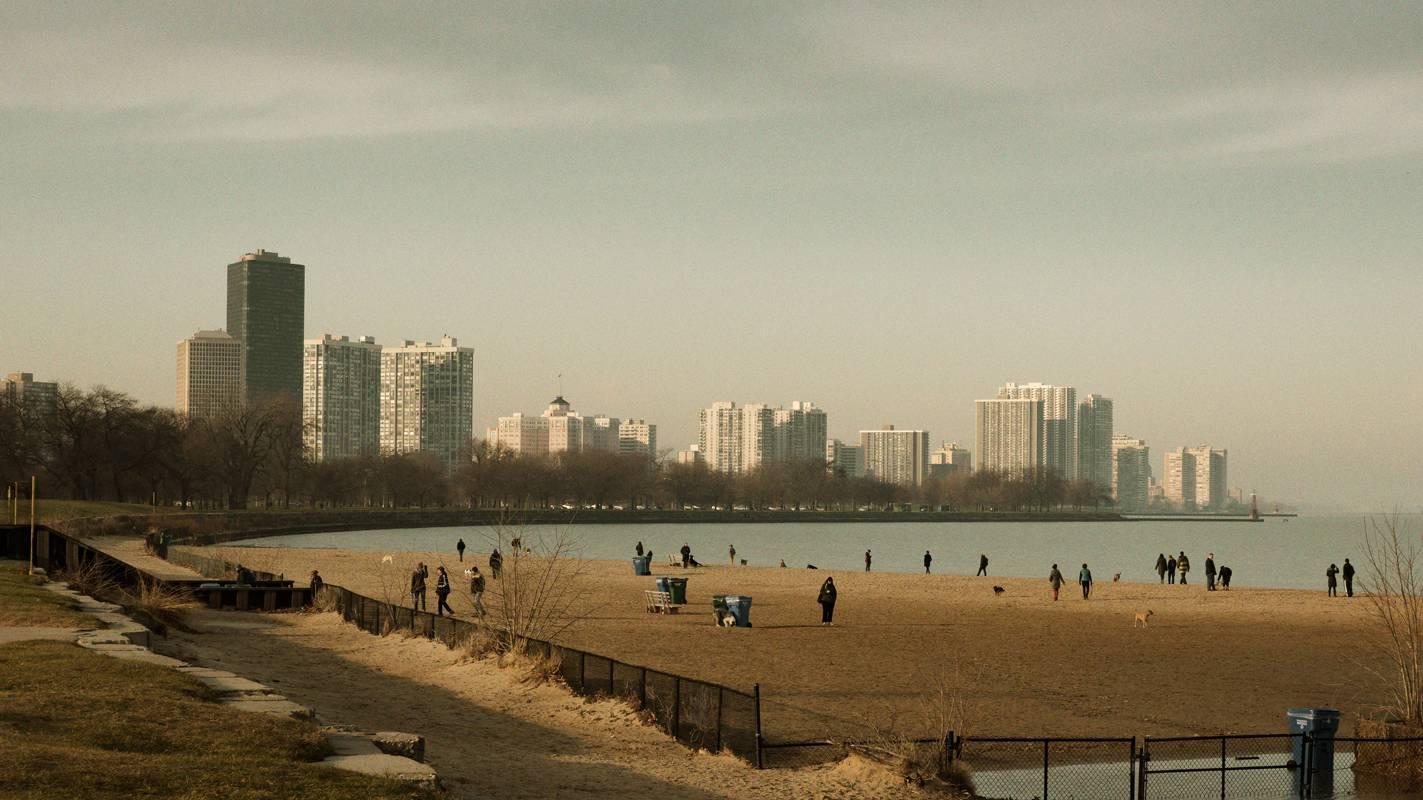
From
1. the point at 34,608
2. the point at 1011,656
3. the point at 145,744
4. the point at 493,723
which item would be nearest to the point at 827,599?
the point at 1011,656

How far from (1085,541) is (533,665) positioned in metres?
167

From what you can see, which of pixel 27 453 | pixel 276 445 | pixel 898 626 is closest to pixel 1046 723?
pixel 898 626

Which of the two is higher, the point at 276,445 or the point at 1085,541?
the point at 276,445

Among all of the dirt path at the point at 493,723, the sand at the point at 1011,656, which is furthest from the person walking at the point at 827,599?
the dirt path at the point at 493,723

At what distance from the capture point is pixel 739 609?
41.7m

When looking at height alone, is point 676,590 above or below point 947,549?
above

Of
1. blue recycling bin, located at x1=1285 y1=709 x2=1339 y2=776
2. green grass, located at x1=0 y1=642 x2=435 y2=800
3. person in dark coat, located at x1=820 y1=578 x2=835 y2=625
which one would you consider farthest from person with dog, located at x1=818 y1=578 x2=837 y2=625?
green grass, located at x1=0 y1=642 x2=435 y2=800

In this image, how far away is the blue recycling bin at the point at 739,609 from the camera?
4162 centimetres

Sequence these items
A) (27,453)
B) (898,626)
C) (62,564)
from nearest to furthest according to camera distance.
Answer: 1. (898,626)
2. (62,564)
3. (27,453)

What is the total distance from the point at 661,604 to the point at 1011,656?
577 inches

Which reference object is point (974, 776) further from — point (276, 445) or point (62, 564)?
point (276, 445)

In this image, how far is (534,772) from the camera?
18.2 meters

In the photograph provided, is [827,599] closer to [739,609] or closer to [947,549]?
[739,609]

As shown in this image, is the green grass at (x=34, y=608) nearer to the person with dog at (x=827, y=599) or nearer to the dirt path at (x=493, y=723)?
the dirt path at (x=493, y=723)
